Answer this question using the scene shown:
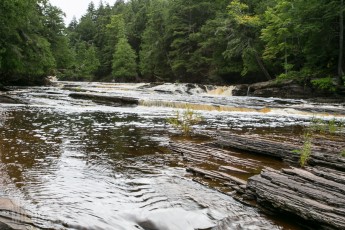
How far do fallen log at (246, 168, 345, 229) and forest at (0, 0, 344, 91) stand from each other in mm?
22298

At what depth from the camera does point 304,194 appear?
13.7 ft

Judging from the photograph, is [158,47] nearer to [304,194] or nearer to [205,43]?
[205,43]

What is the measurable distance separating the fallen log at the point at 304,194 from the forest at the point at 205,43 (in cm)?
2230

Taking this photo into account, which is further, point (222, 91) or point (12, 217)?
point (222, 91)

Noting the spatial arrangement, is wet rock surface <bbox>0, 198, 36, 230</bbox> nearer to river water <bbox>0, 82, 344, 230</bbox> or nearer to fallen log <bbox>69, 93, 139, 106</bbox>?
river water <bbox>0, 82, 344, 230</bbox>

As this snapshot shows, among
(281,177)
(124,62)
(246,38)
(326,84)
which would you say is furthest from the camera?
(124,62)

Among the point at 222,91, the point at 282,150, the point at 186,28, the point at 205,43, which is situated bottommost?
the point at 282,150

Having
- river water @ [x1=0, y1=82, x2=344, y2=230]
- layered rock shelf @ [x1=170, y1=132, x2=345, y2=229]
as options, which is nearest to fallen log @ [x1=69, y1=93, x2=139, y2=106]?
river water @ [x1=0, y1=82, x2=344, y2=230]

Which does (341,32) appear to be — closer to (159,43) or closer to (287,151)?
(287,151)

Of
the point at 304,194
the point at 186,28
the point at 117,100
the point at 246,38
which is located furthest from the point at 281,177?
the point at 186,28

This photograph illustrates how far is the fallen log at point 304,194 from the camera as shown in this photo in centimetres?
371

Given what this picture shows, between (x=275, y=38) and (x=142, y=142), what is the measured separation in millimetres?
26711

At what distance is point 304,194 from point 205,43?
3990 centimetres

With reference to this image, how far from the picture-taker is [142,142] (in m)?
8.95
